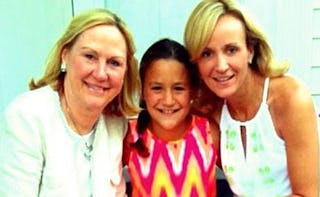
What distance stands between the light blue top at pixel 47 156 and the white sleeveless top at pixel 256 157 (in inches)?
15.2

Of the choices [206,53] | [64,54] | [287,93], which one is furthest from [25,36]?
[287,93]

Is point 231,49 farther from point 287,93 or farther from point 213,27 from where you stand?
point 287,93

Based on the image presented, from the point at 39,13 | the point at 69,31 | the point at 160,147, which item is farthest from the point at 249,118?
the point at 39,13

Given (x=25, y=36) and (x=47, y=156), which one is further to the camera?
(x=25, y=36)

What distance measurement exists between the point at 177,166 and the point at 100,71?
445mm

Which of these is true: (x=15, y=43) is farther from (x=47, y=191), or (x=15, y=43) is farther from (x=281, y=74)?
(x=281, y=74)

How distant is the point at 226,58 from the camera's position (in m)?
1.69

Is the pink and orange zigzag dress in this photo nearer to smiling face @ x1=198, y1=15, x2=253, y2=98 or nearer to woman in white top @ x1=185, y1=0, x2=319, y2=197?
woman in white top @ x1=185, y1=0, x2=319, y2=197

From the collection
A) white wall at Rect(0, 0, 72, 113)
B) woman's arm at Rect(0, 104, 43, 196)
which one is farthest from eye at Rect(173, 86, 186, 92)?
white wall at Rect(0, 0, 72, 113)

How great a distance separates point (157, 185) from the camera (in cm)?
183

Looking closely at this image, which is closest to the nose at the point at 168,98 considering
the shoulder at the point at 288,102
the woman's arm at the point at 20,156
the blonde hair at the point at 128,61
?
the blonde hair at the point at 128,61

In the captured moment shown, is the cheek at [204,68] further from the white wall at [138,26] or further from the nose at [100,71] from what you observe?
the white wall at [138,26]

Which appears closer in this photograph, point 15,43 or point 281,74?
point 281,74

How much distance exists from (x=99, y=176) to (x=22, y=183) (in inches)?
9.4
